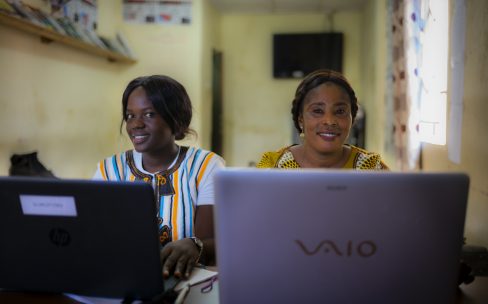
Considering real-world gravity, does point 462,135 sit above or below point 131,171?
above

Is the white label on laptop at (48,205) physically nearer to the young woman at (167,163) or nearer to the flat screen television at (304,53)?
the young woman at (167,163)

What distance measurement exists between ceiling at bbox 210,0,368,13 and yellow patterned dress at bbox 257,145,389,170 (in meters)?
3.86

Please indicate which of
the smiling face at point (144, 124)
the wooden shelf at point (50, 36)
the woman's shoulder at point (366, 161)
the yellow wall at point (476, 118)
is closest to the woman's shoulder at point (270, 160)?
the woman's shoulder at point (366, 161)

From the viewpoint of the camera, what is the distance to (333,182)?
66cm

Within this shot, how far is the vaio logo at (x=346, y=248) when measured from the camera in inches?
27.1

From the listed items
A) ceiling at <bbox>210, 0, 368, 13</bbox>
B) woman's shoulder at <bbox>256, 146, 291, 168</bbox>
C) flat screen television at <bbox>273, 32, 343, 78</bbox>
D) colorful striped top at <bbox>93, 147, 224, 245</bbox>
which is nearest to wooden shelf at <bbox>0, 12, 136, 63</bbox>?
colorful striped top at <bbox>93, 147, 224, 245</bbox>

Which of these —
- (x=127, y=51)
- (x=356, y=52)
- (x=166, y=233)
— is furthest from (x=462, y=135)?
(x=356, y=52)

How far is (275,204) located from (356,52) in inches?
211

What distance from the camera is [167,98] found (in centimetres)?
162

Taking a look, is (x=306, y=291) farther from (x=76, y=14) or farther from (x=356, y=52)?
(x=356, y=52)

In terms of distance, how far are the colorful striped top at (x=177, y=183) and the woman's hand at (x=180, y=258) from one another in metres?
0.36

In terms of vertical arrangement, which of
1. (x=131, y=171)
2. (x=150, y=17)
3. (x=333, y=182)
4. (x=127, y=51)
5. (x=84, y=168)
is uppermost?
(x=150, y=17)

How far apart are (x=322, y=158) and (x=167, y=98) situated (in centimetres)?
62

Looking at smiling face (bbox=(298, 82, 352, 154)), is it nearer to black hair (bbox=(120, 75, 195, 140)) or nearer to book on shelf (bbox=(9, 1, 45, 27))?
black hair (bbox=(120, 75, 195, 140))
